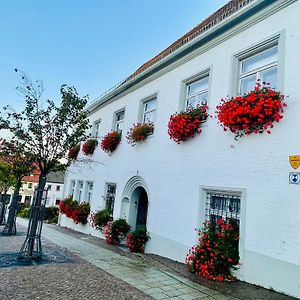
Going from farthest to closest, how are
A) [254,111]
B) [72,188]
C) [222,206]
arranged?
[72,188], [222,206], [254,111]

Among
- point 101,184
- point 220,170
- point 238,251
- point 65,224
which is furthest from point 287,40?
point 65,224

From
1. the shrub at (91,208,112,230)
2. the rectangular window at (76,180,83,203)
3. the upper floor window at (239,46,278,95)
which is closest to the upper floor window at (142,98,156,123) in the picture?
the upper floor window at (239,46,278,95)

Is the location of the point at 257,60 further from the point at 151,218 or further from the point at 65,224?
the point at 65,224

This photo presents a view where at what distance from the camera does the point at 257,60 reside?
696 centimetres

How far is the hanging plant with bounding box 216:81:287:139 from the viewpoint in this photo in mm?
5820

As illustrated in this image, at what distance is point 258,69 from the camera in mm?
6824

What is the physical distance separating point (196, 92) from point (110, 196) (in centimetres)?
629

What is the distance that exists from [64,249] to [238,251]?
5404 millimetres

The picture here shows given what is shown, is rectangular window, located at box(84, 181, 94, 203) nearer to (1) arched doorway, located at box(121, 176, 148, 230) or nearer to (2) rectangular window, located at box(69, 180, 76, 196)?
(2) rectangular window, located at box(69, 180, 76, 196)

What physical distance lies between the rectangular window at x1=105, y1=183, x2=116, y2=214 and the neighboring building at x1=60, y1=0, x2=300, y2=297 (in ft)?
1.97

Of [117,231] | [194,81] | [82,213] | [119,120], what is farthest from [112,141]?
[194,81]

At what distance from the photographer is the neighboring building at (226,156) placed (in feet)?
18.4

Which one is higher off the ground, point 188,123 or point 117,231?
point 188,123

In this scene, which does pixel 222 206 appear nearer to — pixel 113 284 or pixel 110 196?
pixel 113 284
